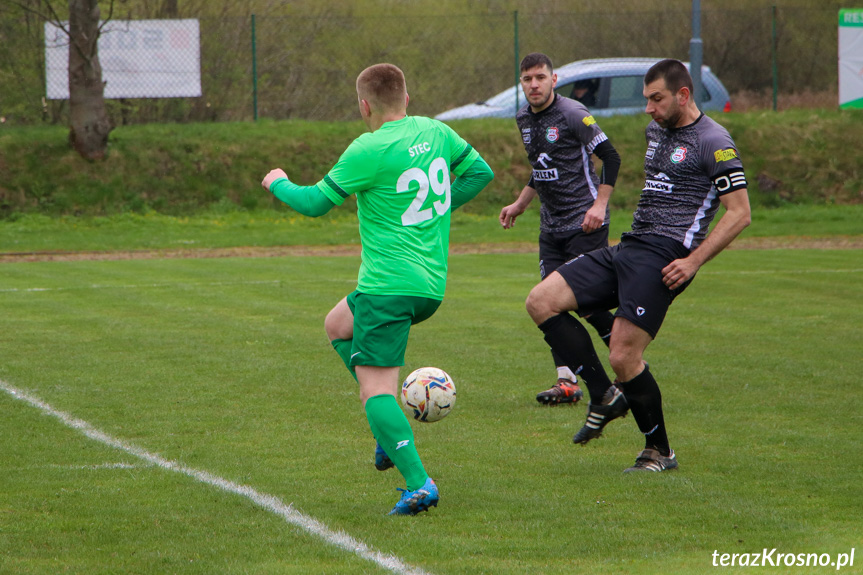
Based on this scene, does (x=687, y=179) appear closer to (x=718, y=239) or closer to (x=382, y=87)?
(x=718, y=239)

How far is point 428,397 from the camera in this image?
5.04 metres

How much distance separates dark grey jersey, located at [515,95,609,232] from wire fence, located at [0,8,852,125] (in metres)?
17.5

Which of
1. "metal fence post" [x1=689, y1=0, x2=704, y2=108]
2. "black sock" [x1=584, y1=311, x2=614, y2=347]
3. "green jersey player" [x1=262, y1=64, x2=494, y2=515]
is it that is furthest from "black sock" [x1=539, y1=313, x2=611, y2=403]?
"metal fence post" [x1=689, y1=0, x2=704, y2=108]

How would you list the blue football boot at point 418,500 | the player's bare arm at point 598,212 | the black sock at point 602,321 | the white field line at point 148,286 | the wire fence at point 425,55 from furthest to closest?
the wire fence at point 425,55 < the white field line at point 148,286 < the black sock at point 602,321 < the player's bare arm at point 598,212 < the blue football boot at point 418,500

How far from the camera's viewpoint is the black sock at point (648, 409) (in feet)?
17.5

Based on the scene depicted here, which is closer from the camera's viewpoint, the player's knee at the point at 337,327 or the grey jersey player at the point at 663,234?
the player's knee at the point at 337,327

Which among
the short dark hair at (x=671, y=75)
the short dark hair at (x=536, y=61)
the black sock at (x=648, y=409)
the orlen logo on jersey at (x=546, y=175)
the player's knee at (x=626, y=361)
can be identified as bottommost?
the black sock at (x=648, y=409)

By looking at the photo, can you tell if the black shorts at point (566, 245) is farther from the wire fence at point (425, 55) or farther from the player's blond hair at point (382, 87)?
the wire fence at point (425, 55)

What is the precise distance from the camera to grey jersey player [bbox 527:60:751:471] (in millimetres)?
5145

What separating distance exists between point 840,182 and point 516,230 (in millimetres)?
8199

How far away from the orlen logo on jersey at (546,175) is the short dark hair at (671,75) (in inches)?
87.1

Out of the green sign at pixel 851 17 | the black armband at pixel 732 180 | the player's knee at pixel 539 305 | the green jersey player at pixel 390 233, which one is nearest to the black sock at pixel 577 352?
the player's knee at pixel 539 305

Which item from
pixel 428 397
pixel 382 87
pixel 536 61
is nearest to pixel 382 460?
pixel 428 397

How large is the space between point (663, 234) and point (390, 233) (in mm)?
1605
